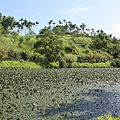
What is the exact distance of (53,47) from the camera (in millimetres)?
86438

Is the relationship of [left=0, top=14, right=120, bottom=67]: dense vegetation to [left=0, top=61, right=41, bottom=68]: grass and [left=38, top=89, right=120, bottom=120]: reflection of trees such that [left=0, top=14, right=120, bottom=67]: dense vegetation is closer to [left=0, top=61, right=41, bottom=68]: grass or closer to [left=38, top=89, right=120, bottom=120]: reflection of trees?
[left=0, top=61, right=41, bottom=68]: grass

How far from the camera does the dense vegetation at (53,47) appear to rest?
285 feet

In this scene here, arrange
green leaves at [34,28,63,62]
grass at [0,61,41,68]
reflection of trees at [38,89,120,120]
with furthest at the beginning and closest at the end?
green leaves at [34,28,63,62] < grass at [0,61,41,68] < reflection of trees at [38,89,120,120]

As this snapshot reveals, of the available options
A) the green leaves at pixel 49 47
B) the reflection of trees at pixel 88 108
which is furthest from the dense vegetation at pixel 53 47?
the reflection of trees at pixel 88 108

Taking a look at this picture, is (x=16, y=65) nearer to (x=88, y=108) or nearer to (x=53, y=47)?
(x=53, y=47)

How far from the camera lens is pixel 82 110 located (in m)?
20.4

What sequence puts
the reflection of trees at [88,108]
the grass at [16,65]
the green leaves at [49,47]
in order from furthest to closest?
the green leaves at [49,47] → the grass at [16,65] → the reflection of trees at [88,108]

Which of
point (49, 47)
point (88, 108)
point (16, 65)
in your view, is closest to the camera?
point (88, 108)

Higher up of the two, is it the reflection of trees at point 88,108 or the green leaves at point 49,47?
the green leaves at point 49,47

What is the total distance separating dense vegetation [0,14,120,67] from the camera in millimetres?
86750

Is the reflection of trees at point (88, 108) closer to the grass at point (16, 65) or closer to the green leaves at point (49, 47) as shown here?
the grass at point (16, 65)

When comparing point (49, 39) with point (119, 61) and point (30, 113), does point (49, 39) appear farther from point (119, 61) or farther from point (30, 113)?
point (30, 113)

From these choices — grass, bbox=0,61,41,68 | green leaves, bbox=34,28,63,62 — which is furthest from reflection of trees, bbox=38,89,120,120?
green leaves, bbox=34,28,63,62

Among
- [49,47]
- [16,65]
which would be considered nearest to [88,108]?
[16,65]
